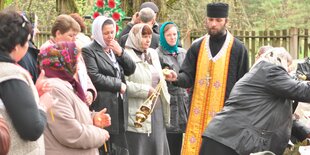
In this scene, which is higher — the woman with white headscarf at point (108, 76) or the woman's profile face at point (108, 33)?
the woman's profile face at point (108, 33)

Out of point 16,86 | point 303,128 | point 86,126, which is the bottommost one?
point 303,128

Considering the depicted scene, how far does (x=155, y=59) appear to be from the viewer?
817 cm

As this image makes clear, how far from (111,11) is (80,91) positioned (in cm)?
385

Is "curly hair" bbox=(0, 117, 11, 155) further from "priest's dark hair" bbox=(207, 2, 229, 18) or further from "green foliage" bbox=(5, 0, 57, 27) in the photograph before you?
"green foliage" bbox=(5, 0, 57, 27)

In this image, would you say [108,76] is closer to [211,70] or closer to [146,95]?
[146,95]

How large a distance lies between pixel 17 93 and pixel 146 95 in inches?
143

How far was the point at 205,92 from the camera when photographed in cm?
807

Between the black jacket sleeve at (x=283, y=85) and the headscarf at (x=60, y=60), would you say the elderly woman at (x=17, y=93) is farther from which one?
the black jacket sleeve at (x=283, y=85)

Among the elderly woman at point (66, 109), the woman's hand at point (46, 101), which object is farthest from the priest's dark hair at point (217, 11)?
the woman's hand at point (46, 101)

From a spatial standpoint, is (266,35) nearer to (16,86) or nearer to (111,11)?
(111,11)

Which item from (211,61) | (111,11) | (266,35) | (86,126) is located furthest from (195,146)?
(266,35)

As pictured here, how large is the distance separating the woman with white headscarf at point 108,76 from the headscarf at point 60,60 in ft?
6.74

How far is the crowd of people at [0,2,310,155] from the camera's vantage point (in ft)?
14.4

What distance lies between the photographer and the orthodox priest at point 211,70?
26.0 ft
